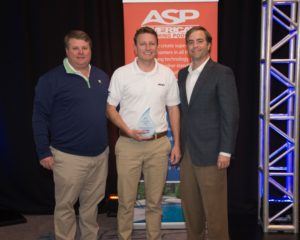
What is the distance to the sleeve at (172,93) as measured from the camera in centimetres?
278

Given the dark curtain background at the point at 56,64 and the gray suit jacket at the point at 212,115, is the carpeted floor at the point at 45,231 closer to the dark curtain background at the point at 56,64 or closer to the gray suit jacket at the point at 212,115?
the dark curtain background at the point at 56,64

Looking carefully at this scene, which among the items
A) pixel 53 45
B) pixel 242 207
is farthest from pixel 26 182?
pixel 242 207

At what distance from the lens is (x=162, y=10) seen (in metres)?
3.29

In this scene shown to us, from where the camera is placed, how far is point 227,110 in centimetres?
246

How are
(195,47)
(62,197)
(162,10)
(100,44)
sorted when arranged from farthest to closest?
(100,44), (162,10), (62,197), (195,47)

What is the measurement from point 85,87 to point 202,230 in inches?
55.1

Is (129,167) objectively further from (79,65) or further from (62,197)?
(79,65)

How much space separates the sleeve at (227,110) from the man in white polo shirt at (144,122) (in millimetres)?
423

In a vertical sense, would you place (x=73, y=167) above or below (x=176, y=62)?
below

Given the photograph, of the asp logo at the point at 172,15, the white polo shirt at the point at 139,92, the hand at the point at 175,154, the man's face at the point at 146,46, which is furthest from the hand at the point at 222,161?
the asp logo at the point at 172,15

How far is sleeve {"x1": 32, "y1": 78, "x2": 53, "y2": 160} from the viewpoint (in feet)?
8.50

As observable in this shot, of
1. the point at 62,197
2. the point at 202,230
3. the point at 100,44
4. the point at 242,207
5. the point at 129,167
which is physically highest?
the point at 100,44

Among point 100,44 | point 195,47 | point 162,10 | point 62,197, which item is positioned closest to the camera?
point 195,47

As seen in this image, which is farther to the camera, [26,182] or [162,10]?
[26,182]
